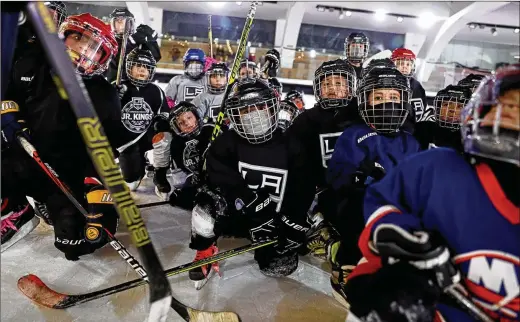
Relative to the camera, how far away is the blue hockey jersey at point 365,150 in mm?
2008

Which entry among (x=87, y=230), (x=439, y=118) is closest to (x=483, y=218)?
(x=439, y=118)

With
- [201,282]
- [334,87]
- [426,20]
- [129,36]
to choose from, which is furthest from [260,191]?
[426,20]

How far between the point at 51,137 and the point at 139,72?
46.7 inches

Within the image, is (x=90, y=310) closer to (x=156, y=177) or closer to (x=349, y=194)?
(x=349, y=194)

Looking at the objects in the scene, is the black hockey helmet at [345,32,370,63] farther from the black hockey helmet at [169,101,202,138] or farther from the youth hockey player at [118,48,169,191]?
the youth hockey player at [118,48,169,191]

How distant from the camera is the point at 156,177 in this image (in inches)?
142

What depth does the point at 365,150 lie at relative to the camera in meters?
2.03

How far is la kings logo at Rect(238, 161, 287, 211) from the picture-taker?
2230 mm

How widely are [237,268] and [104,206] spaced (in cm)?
77

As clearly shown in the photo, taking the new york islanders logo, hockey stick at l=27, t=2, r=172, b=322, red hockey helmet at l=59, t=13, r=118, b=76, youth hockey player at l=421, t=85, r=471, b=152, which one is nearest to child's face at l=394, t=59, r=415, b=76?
youth hockey player at l=421, t=85, r=471, b=152

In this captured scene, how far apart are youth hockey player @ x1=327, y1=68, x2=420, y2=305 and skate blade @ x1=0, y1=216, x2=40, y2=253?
1.58 metres

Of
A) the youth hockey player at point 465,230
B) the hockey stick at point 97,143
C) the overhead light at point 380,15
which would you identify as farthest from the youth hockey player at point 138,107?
the overhead light at point 380,15

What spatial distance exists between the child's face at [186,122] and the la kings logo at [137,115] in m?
0.28

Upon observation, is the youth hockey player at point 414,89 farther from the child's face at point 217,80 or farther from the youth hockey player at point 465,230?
the youth hockey player at point 465,230
